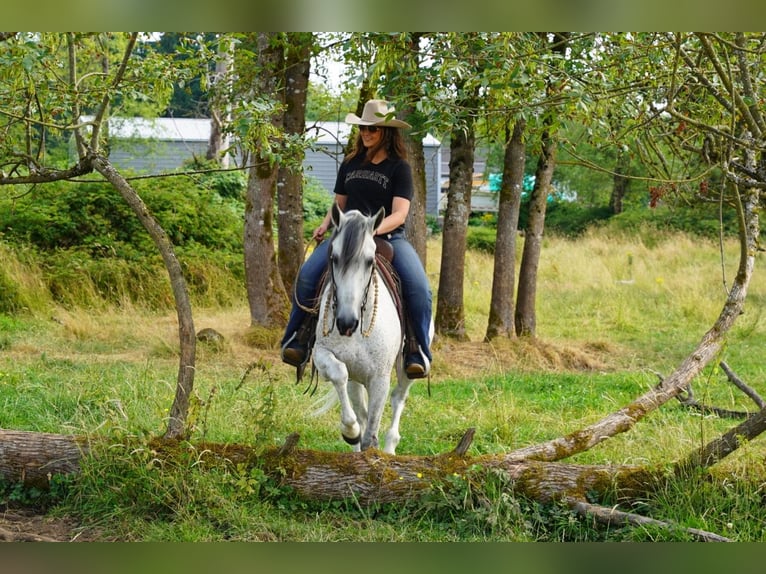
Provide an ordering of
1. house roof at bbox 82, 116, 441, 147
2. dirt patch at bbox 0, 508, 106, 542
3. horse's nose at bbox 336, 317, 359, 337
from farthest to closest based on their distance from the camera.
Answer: house roof at bbox 82, 116, 441, 147
horse's nose at bbox 336, 317, 359, 337
dirt patch at bbox 0, 508, 106, 542

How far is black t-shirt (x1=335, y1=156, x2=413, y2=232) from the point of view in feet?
20.7

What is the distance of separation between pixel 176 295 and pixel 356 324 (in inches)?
53.7

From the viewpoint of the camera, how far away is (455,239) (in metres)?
12.4

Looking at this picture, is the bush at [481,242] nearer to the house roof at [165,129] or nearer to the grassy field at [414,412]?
the house roof at [165,129]

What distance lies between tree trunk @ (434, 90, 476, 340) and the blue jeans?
5.73 metres

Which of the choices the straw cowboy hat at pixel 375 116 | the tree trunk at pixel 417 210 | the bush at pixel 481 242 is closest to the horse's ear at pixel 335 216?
the straw cowboy hat at pixel 375 116

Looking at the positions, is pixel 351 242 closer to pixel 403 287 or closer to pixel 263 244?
pixel 403 287

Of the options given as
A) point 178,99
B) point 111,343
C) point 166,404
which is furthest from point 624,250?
point 178,99

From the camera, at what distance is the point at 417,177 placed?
11.7m

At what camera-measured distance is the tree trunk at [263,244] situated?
40.4 ft

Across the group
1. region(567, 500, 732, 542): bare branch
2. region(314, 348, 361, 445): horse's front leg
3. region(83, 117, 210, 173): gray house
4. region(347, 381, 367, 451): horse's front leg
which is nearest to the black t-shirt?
region(314, 348, 361, 445): horse's front leg

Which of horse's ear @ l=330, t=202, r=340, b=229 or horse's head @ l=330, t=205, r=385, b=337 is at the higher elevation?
horse's ear @ l=330, t=202, r=340, b=229

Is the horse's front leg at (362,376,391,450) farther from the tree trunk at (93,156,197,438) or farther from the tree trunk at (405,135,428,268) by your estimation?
the tree trunk at (405,135,428,268)

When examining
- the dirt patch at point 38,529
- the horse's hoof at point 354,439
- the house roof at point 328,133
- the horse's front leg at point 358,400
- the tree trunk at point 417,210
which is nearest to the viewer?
the dirt patch at point 38,529
